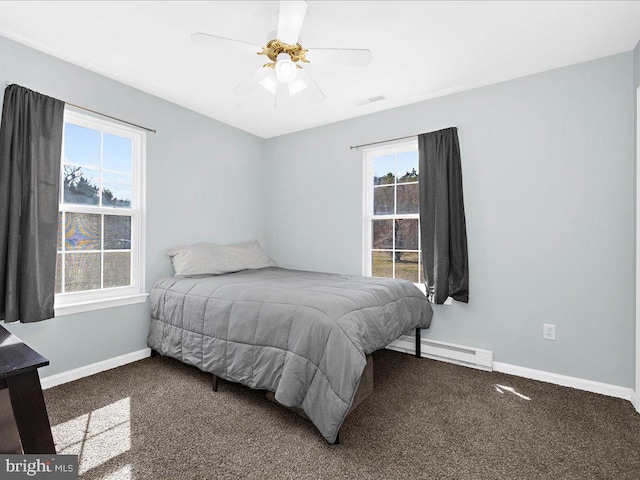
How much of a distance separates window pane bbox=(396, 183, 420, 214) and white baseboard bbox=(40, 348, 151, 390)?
9.19 feet

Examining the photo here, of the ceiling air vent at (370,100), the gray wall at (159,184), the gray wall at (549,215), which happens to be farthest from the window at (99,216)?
the gray wall at (549,215)

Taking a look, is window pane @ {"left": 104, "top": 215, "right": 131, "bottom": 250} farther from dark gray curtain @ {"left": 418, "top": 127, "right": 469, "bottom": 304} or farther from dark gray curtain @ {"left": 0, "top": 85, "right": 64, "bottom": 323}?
dark gray curtain @ {"left": 418, "top": 127, "right": 469, "bottom": 304}

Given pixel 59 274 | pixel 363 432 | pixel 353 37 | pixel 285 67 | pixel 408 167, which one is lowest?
pixel 363 432

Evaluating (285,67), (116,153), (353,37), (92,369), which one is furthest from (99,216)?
(353,37)

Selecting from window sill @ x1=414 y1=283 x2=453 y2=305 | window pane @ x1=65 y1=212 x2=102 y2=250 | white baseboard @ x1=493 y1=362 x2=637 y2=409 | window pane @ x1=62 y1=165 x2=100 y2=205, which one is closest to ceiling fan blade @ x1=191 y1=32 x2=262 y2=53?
window pane @ x1=62 y1=165 x2=100 y2=205

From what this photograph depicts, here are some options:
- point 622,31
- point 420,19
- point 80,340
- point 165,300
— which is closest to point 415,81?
point 420,19

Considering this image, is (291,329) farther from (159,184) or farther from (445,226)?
(159,184)

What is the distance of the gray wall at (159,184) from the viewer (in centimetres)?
240

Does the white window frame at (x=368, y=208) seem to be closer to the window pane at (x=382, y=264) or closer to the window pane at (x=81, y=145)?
the window pane at (x=382, y=264)

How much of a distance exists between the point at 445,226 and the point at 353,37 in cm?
167

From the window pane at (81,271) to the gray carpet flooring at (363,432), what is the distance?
2.38 ft

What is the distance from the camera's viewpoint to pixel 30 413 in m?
1.03

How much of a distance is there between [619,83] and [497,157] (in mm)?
879

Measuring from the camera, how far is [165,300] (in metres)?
2.80
